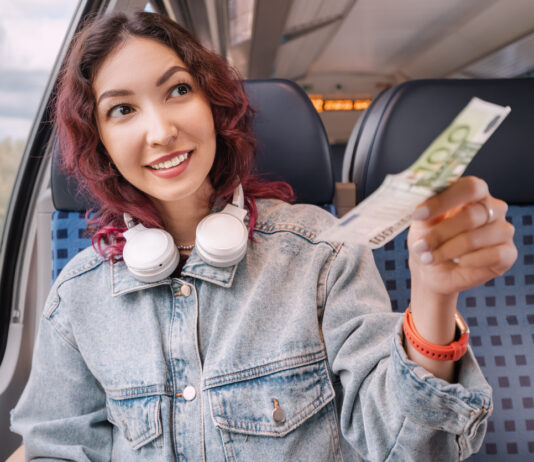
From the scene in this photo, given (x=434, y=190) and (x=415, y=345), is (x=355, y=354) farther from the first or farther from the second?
(x=434, y=190)

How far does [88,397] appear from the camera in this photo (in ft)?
4.20

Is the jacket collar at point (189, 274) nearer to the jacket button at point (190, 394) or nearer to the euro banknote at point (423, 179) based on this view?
the jacket button at point (190, 394)

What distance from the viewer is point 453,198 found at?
63 centimetres

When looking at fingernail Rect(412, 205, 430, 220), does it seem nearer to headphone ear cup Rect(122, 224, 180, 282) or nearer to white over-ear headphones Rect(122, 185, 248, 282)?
white over-ear headphones Rect(122, 185, 248, 282)

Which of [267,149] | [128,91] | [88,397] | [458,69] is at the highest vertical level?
[128,91]

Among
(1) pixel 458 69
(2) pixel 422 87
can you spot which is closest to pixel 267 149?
(2) pixel 422 87

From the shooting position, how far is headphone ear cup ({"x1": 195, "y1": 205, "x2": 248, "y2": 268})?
110cm

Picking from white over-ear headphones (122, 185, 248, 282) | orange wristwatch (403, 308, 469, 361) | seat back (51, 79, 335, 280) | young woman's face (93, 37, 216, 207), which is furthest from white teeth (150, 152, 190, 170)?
orange wristwatch (403, 308, 469, 361)

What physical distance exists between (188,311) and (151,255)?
15 cm

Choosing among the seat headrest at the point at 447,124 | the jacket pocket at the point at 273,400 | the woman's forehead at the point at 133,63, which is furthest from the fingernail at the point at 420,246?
the seat headrest at the point at 447,124

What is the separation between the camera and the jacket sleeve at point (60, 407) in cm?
121

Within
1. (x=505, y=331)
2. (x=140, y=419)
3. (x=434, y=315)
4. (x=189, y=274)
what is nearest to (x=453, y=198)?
(x=434, y=315)

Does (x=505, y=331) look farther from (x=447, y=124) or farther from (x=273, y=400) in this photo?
(x=273, y=400)

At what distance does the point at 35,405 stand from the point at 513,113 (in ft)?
4.66
